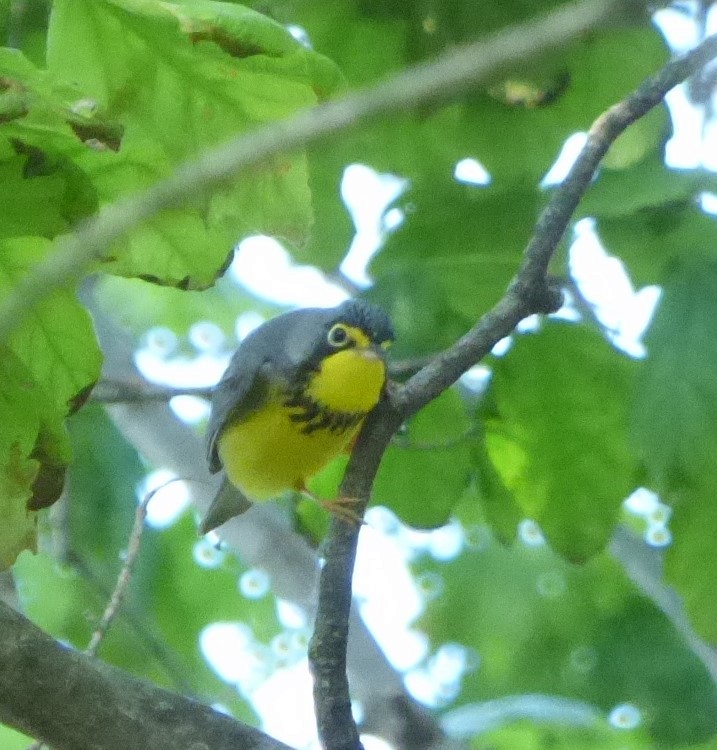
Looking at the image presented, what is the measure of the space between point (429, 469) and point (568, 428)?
0.68 ft

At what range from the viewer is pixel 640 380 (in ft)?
4.93

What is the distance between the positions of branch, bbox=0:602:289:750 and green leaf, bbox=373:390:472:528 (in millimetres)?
513

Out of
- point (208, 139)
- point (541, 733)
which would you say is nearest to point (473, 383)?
point (541, 733)

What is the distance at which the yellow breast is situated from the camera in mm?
2389

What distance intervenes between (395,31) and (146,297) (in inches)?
157

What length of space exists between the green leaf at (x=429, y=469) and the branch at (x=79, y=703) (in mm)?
513

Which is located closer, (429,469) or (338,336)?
(429,469)

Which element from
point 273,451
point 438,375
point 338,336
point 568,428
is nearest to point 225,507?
point 273,451

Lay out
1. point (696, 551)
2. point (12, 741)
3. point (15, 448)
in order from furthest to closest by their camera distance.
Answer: point (12, 741)
point (696, 551)
point (15, 448)

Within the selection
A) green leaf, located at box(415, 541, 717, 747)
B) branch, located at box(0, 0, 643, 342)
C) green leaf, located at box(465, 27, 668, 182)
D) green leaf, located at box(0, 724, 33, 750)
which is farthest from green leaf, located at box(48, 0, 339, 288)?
green leaf, located at box(415, 541, 717, 747)

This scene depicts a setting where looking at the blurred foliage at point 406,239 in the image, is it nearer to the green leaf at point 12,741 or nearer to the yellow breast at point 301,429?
the green leaf at point 12,741

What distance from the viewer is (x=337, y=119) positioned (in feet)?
1.13

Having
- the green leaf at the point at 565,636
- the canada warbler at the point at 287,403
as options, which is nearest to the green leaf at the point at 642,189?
the canada warbler at the point at 287,403

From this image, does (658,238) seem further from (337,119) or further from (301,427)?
(337,119)
